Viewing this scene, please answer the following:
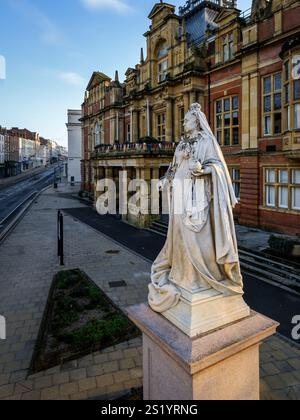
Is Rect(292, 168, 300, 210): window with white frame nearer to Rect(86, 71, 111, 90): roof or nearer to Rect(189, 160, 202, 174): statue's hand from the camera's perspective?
Rect(189, 160, 202, 174): statue's hand

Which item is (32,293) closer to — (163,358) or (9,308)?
(9,308)

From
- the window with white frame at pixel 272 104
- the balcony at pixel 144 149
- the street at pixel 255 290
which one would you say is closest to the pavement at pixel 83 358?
the street at pixel 255 290

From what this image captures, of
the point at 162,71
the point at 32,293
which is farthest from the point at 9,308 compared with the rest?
the point at 162,71

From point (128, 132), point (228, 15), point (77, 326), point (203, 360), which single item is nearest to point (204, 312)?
point (203, 360)

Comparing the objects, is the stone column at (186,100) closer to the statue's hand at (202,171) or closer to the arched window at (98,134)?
the arched window at (98,134)

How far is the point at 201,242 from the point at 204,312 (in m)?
→ 0.84

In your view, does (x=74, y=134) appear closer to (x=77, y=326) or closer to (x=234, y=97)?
(x=234, y=97)

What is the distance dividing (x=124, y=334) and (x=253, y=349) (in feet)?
12.9

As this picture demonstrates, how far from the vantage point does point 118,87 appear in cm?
3397

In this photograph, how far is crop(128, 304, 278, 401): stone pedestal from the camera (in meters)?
3.33

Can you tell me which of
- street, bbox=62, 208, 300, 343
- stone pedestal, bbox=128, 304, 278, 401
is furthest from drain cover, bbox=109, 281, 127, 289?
stone pedestal, bbox=128, 304, 278, 401

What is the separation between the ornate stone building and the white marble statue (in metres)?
12.9

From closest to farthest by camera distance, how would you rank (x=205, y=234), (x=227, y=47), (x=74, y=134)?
(x=205, y=234), (x=227, y=47), (x=74, y=134)

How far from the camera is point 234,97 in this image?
20.1 m
